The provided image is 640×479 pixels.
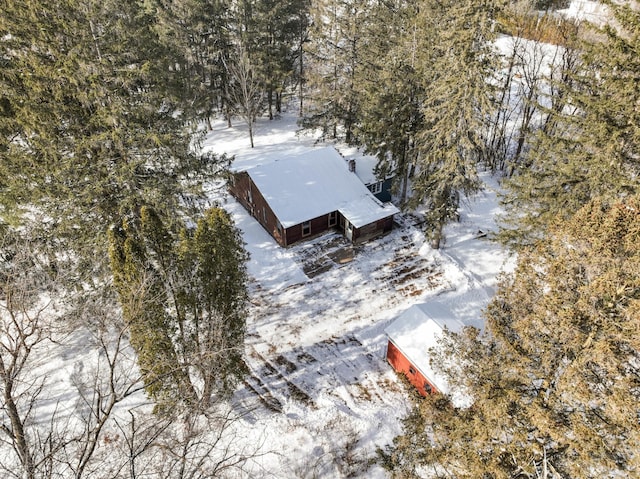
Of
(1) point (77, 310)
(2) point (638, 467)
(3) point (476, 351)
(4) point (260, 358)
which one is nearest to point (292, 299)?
(4) point (260, 358)

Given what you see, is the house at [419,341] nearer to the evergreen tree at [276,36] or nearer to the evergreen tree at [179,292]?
the evergreen tree at [179,292]

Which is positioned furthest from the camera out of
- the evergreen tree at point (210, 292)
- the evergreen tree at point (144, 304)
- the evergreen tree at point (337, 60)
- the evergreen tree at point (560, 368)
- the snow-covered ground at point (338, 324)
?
the evergreen tree at point (337, 60)

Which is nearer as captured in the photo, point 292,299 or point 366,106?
point 292,299

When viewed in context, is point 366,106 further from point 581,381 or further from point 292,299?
point 581,381

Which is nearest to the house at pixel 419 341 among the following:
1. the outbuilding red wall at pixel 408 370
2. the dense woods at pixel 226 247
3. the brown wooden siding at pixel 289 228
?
the outbuilding red wall at pixel 408 370

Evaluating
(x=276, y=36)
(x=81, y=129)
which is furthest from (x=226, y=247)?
(x=276, y=36)

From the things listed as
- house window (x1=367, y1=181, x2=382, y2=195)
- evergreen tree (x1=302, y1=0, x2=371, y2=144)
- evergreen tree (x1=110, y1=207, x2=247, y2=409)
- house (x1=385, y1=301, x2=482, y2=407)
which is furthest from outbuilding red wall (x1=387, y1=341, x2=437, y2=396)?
evergreen tree (x1=302, y1=0, x2=371, y2=144)
